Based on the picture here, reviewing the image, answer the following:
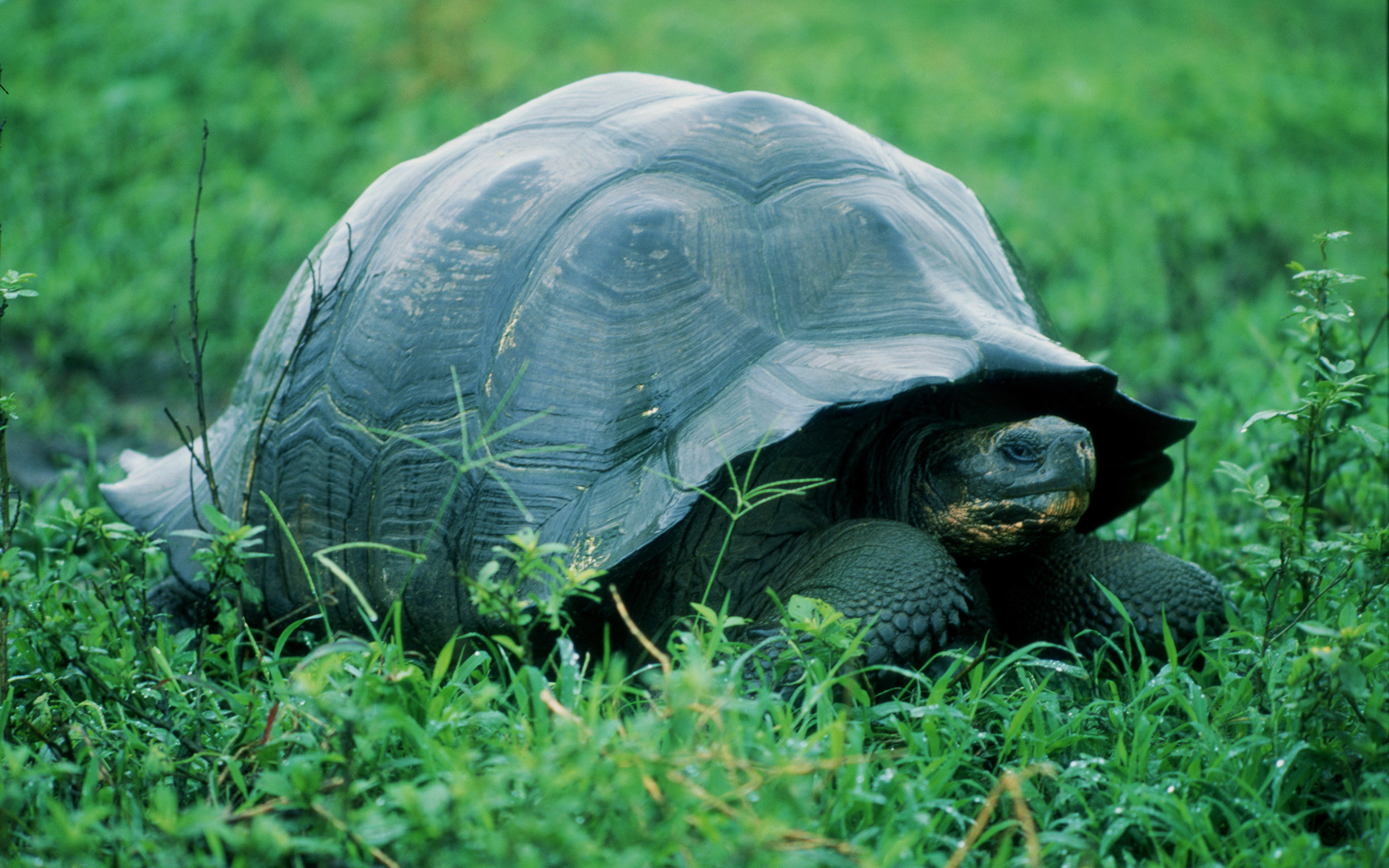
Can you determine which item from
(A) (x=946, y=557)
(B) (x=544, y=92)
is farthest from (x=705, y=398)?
(B) (x=544, y=92)

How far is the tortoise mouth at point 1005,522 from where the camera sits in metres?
2.09

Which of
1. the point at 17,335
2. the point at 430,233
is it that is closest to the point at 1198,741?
the point at 430,233

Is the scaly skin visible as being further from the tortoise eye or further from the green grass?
the green grass

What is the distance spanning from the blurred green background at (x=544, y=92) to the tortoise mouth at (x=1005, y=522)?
4.14 feet

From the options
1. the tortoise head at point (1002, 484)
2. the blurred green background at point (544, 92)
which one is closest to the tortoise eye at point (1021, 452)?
the tortoise head at point (1002, 484)

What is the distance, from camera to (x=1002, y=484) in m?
2.12

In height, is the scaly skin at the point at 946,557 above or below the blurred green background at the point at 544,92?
below

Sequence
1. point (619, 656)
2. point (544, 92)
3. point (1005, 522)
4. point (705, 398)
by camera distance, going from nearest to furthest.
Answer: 1. point (619, 656)
2. point (705, 398)
3. point (1005, 522)
4. point (544, 92)

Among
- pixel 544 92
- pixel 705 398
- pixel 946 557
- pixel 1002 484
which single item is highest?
pixel 544 92

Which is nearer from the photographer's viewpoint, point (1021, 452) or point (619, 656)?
point (619, 656)

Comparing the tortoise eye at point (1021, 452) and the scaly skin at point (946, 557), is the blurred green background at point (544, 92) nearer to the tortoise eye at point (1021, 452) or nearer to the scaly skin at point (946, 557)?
the scaly skin at point (946, 557)

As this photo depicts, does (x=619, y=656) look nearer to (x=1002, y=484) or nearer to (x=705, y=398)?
(x=705, y=398)

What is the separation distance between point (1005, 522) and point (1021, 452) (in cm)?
16

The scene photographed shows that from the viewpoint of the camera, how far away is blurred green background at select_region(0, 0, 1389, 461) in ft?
15.0
